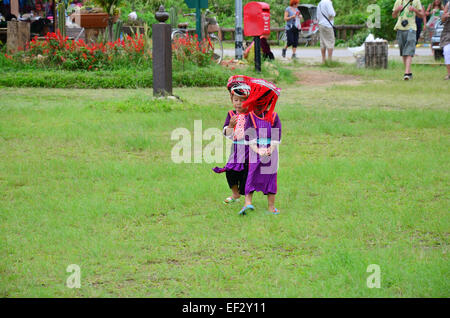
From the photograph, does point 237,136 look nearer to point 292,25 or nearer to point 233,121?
point 233,121

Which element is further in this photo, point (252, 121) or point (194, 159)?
point (194, 159)

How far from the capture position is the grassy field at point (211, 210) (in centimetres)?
438

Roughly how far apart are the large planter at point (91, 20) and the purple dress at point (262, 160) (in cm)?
1600

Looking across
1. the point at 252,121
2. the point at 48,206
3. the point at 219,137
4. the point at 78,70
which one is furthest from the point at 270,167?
the point at 78,70

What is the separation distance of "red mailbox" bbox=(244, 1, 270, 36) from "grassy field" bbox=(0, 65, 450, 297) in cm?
472

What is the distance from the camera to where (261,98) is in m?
5.93

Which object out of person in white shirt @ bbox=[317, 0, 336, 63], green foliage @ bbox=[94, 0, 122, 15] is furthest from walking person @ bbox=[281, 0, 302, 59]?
green foliage @ bbox=[94, 0, 122, 15]

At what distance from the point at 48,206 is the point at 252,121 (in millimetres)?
1937

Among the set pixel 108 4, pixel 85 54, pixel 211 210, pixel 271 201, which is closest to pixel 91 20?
pixel 108 4

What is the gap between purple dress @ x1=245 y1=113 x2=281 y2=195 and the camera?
5.93 meters

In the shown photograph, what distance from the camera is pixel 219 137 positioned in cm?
929

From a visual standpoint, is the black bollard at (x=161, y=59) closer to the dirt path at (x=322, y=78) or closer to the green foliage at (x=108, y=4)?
the dirt path at (x=322, y=78)

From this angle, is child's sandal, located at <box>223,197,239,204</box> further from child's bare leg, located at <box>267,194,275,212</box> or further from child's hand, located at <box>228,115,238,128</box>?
child's hand, located at <box>228,115,238,128</box>

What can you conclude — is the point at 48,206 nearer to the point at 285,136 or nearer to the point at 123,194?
the point at 123,194
